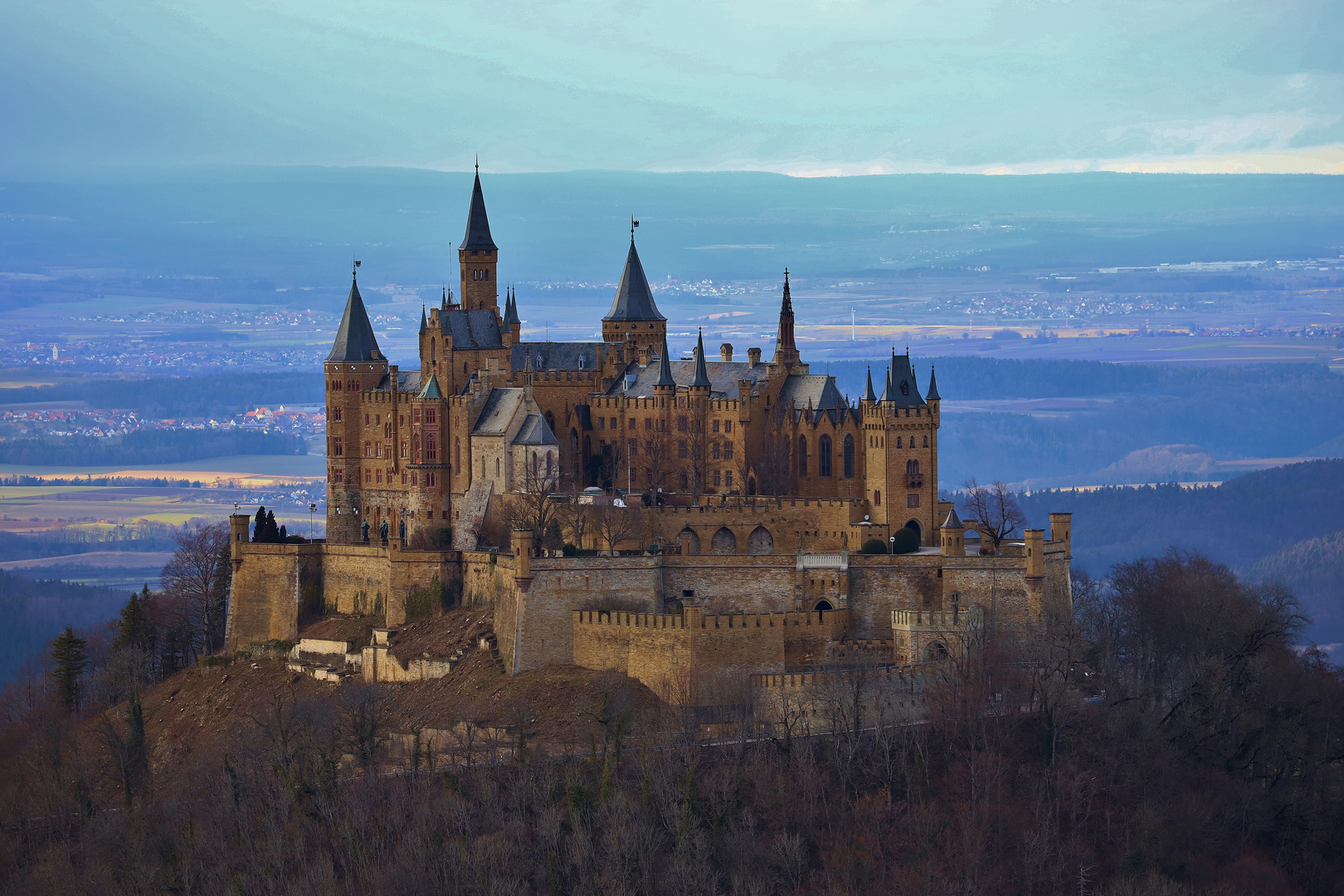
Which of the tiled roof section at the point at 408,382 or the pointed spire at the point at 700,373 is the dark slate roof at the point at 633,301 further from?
the tiled roof section at the point at 408,382

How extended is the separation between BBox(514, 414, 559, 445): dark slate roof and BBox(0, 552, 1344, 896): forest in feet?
43.9

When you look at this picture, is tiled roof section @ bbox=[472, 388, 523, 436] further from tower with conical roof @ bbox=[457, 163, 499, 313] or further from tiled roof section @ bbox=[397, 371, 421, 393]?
tower with conical roof @ bbox=[457, 163, 499, 313]

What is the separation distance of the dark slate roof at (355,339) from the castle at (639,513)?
0.11m

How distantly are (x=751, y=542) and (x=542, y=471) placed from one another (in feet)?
31.7

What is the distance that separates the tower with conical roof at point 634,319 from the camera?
108m

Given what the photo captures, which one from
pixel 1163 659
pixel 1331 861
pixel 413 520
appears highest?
pixel 413 520

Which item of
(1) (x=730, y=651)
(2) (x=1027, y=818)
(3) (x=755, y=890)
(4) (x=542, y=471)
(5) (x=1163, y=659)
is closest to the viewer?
(3) (x=755, y=890)

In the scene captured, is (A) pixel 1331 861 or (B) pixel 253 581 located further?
(B) pixel 253 581

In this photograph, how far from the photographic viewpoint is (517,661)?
81.6m

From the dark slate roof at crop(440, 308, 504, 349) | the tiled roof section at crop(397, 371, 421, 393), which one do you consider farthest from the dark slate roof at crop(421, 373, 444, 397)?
the dark slate roof at crop(440, 308, 504, 349)

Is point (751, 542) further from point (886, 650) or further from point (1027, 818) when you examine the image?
point (1027, 818)

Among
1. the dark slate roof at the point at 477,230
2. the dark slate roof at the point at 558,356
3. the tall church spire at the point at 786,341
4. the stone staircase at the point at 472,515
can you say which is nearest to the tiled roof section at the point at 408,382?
the dark slate roof at the point at 558,356

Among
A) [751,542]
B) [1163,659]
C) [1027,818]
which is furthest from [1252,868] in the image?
[751,542]

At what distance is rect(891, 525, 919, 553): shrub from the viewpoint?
85.9 meters
